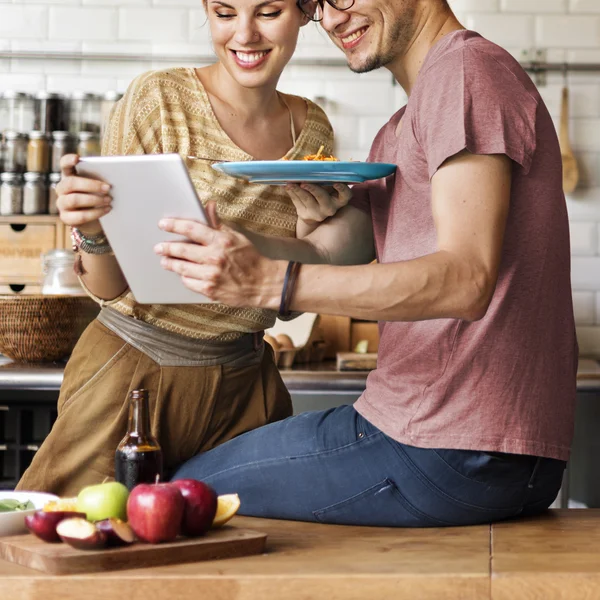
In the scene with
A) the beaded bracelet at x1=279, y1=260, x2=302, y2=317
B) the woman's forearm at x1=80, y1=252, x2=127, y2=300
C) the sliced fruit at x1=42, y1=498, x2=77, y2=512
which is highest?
the beaded bracelet at x1=279, y1=260, x2=302, y2=317

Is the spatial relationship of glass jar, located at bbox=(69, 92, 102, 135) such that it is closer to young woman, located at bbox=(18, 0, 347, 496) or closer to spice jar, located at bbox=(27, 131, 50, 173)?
spice jar, located at bbox=(27, 131, 50, 173)

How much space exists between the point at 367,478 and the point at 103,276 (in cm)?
69

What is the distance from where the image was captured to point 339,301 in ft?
5.15

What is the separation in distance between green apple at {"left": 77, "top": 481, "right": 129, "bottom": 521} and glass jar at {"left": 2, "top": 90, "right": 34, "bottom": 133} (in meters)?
2.71

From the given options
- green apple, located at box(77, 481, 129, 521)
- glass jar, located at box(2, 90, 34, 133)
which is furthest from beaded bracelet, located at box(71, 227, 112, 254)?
glass jar, located at box(2, 90, 34, 133)

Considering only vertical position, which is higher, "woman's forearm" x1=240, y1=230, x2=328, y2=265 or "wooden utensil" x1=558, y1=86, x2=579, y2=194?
"wooden utensil" x1=558, y1=86, x2=579, y2=194

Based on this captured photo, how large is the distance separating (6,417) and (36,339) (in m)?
0.26

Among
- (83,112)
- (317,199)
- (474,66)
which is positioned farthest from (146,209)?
(83,112)

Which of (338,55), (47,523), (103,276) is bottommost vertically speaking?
(47,523)

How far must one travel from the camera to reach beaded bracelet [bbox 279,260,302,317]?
5.14 feet

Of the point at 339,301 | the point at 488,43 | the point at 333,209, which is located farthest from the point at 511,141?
the point at 333,209

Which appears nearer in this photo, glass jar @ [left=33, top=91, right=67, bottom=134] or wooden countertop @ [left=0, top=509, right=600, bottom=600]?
wooden countertop @ [left=0, top=509, right=600, bottom=600]

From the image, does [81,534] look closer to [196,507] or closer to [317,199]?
[196,507]

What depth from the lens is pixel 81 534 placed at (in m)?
1.50
